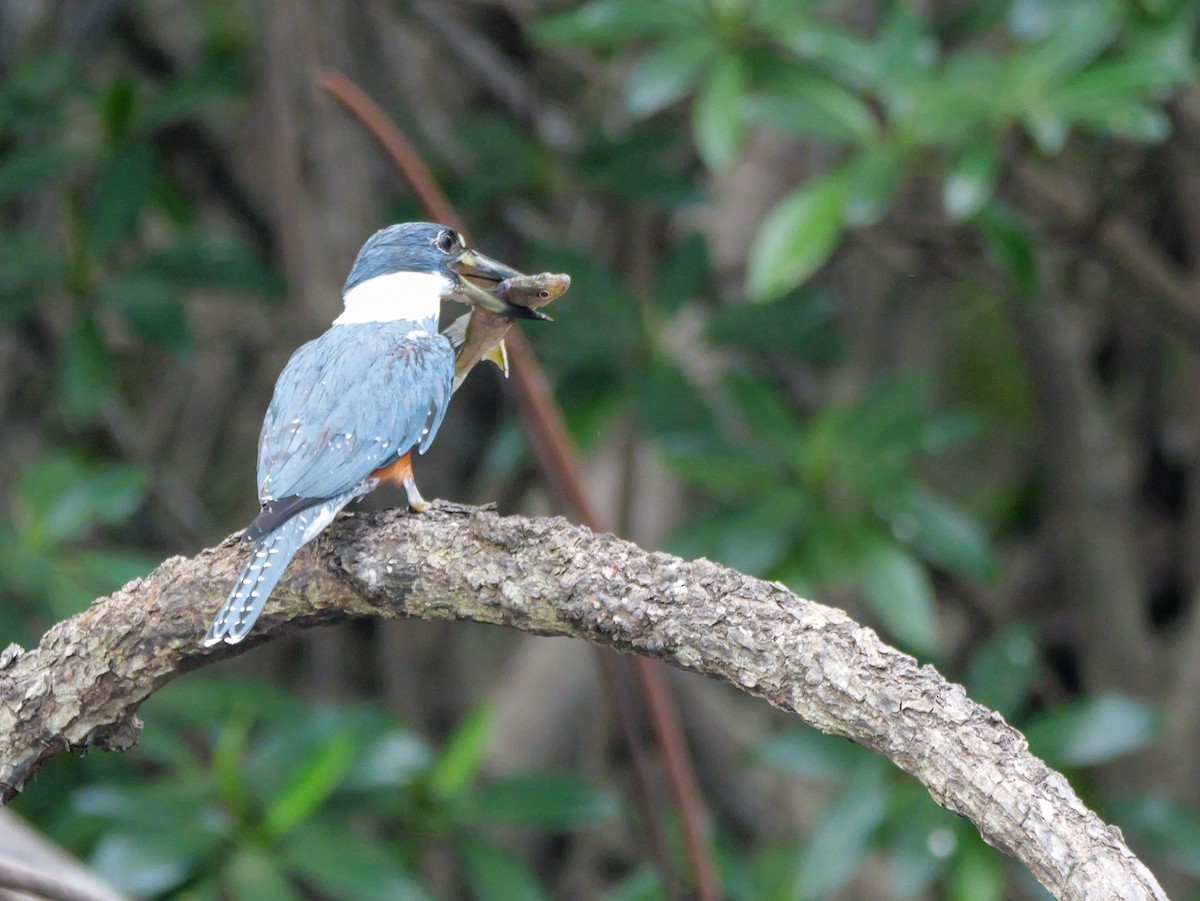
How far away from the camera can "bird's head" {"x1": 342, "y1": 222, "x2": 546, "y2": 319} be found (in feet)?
9.19

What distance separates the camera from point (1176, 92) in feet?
14.0

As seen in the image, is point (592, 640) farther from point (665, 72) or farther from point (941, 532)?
point (941, 532)

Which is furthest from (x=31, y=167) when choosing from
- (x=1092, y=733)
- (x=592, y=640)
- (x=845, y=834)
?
(x=1092, y=733)

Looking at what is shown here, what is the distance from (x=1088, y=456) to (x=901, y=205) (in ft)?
3.55

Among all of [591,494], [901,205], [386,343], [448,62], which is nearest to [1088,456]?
[901,205]

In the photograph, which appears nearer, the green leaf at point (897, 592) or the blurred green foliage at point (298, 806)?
the blurred green foliage at point (298, 806)

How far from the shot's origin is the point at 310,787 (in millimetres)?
3533

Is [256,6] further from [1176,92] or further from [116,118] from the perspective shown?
[1176,92]

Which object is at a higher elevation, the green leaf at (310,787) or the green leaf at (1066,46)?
the green leaf at (1066,46)

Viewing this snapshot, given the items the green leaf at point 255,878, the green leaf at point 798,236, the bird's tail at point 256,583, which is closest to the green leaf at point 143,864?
the green leaf at point 255,878

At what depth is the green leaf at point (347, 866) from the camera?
3592mm

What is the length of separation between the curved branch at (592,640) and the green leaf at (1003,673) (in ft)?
7.37

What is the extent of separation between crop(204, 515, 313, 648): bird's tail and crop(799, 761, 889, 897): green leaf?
2.06 metres

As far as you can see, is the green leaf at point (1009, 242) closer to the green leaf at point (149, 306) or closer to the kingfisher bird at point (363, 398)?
the kingfisher bird at point (363, 398)
